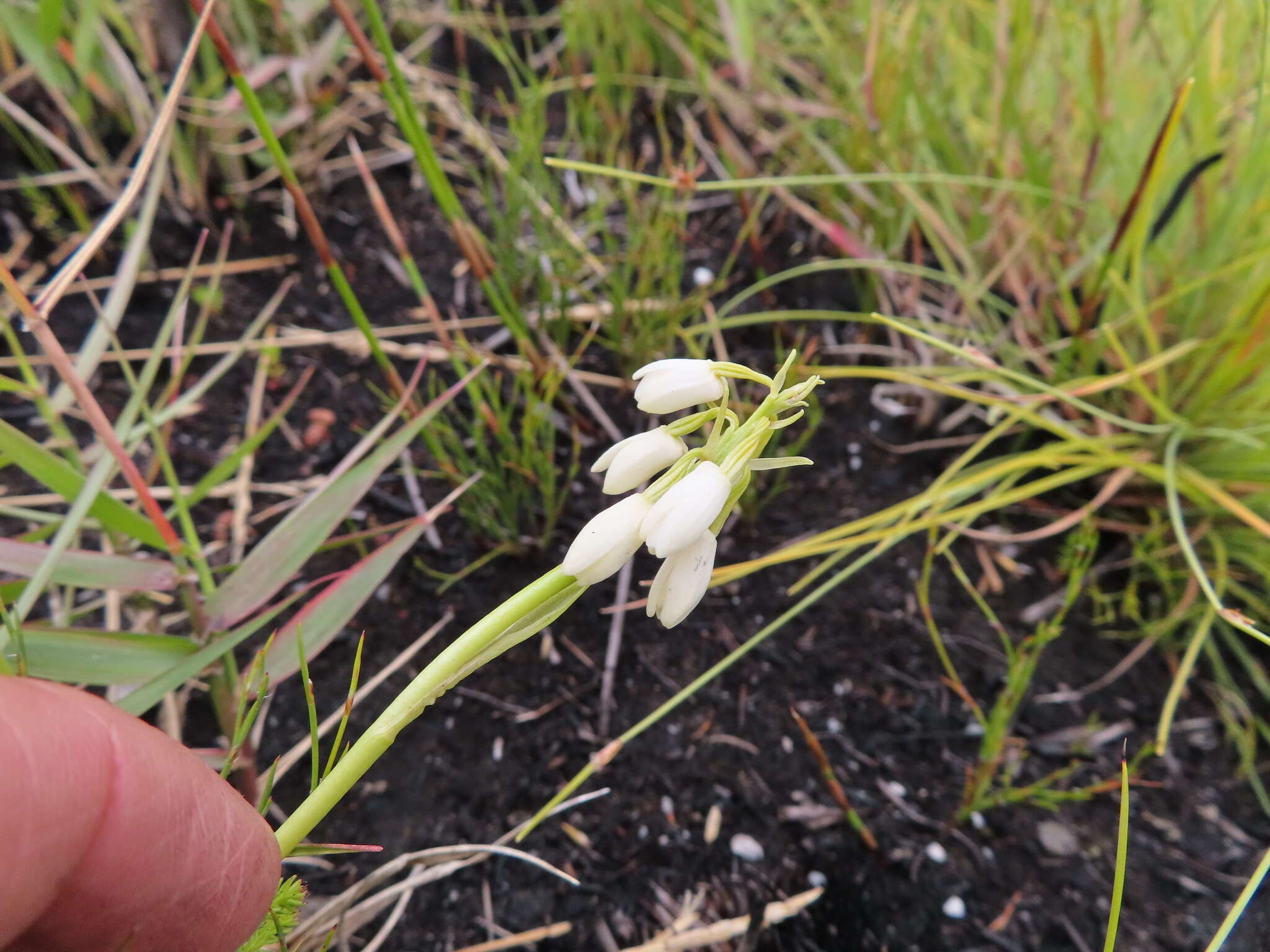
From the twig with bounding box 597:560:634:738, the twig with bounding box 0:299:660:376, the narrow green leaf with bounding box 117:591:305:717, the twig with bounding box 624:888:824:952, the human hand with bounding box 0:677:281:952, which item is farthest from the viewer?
the twig with bounding box 0:299:660:376

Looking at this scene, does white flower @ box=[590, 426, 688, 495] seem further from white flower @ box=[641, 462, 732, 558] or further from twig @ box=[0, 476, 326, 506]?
twig @ box=[0, 476, 326, 506]

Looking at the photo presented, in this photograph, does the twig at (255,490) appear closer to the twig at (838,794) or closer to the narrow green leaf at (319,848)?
the narrow green leaf at (319,848)

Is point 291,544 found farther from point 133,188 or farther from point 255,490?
point 255,490

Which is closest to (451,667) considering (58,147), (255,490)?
(255,490)

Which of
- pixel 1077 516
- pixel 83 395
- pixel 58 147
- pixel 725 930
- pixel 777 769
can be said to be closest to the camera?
pixel 83 395

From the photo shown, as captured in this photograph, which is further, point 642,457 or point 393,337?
point 393,337

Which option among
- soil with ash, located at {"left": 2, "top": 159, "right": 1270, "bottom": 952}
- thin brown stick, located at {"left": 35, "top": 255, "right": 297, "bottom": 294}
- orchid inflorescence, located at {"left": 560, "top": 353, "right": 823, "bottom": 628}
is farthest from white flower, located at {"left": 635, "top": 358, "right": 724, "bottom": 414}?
thin brown stick, located at {"left": 35, "top": 255, "right": 297, "bottom": 294}

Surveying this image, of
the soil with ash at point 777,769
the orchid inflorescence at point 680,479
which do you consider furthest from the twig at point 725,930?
the orchid inflorescence at point 680,479
